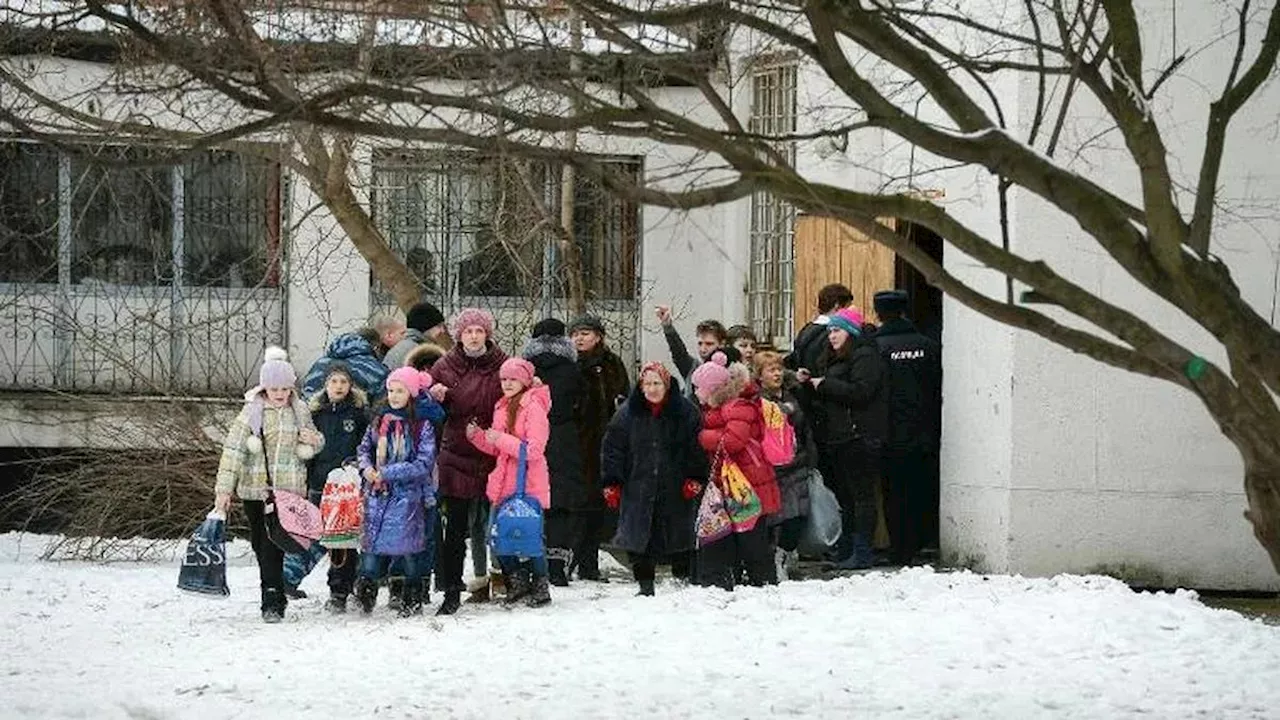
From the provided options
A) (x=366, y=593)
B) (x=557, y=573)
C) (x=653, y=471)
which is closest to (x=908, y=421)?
(x=653, y=471)

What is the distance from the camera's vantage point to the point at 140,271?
21734mm

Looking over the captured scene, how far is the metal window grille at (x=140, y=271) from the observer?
21141 millimetres

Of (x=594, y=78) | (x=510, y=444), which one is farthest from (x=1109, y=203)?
(x=510, y=444)

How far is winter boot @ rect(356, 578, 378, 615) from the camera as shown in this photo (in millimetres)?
13828

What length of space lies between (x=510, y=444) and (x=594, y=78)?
11.9ft

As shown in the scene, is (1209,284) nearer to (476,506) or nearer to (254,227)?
(476,506)

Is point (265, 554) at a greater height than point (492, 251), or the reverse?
point (492, 251)

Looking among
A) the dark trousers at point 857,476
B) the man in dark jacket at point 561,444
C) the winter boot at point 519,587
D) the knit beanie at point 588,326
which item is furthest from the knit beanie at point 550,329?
the dark trousers at point 857,476

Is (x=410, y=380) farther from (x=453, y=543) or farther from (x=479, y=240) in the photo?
(x=479, y=240)

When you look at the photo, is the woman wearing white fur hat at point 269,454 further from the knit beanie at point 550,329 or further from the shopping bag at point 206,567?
the knit beanie at point 550,329

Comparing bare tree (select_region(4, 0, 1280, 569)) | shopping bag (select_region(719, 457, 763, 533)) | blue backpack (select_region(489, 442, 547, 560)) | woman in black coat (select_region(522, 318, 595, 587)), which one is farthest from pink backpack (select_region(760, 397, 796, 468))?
bare tree (select_region(4, 0, 1280, 569))

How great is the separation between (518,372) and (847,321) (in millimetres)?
3027

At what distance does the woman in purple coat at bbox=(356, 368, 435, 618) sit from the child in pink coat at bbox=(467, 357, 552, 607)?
404 millimetres

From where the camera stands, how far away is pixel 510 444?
14.0m
